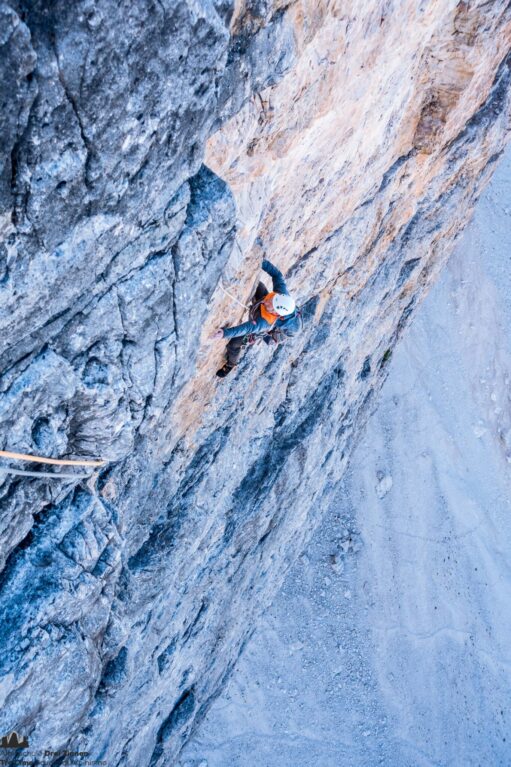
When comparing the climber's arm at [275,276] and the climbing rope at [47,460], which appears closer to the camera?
the climbing rope at [47,460]

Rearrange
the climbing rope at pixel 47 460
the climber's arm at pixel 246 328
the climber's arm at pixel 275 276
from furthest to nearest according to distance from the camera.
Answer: the climber's arm at pixel 275 276, the climber's arm at pixel 246 328, the climbing rope at pixel 47 460

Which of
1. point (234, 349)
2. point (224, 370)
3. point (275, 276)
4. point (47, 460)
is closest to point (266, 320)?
point (275, 276)

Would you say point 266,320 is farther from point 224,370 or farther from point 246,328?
point 224,370

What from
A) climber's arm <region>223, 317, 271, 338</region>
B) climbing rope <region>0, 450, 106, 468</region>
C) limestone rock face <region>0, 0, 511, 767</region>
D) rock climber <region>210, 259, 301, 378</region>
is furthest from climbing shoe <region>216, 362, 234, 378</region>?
climbing rope <region>0, 450, 106, 468</region>

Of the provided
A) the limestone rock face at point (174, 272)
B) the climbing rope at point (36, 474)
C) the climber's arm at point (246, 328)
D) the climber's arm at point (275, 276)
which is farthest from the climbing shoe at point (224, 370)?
the climbing rope at point (36, 474)

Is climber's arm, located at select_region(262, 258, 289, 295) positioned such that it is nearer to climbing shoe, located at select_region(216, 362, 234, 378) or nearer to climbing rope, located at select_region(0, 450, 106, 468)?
climbing shoe, located at select_region(216, 362, 234, 378)

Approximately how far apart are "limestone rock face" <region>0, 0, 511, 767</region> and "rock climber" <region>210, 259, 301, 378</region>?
240 millimetres

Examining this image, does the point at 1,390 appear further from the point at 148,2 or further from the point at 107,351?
the point at 148,2

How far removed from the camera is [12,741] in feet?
19.1

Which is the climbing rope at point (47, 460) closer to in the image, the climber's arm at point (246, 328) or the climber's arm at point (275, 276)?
the climber's arm at point (246, 328)

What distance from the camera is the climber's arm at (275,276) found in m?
7.68

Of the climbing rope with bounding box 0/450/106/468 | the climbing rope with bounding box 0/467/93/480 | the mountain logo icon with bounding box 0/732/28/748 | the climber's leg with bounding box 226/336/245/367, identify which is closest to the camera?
the climbing rope with bounding box 0/450/106/468

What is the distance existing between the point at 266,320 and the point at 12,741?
4982mm

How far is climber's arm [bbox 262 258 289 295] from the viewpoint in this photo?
25.2 feet
